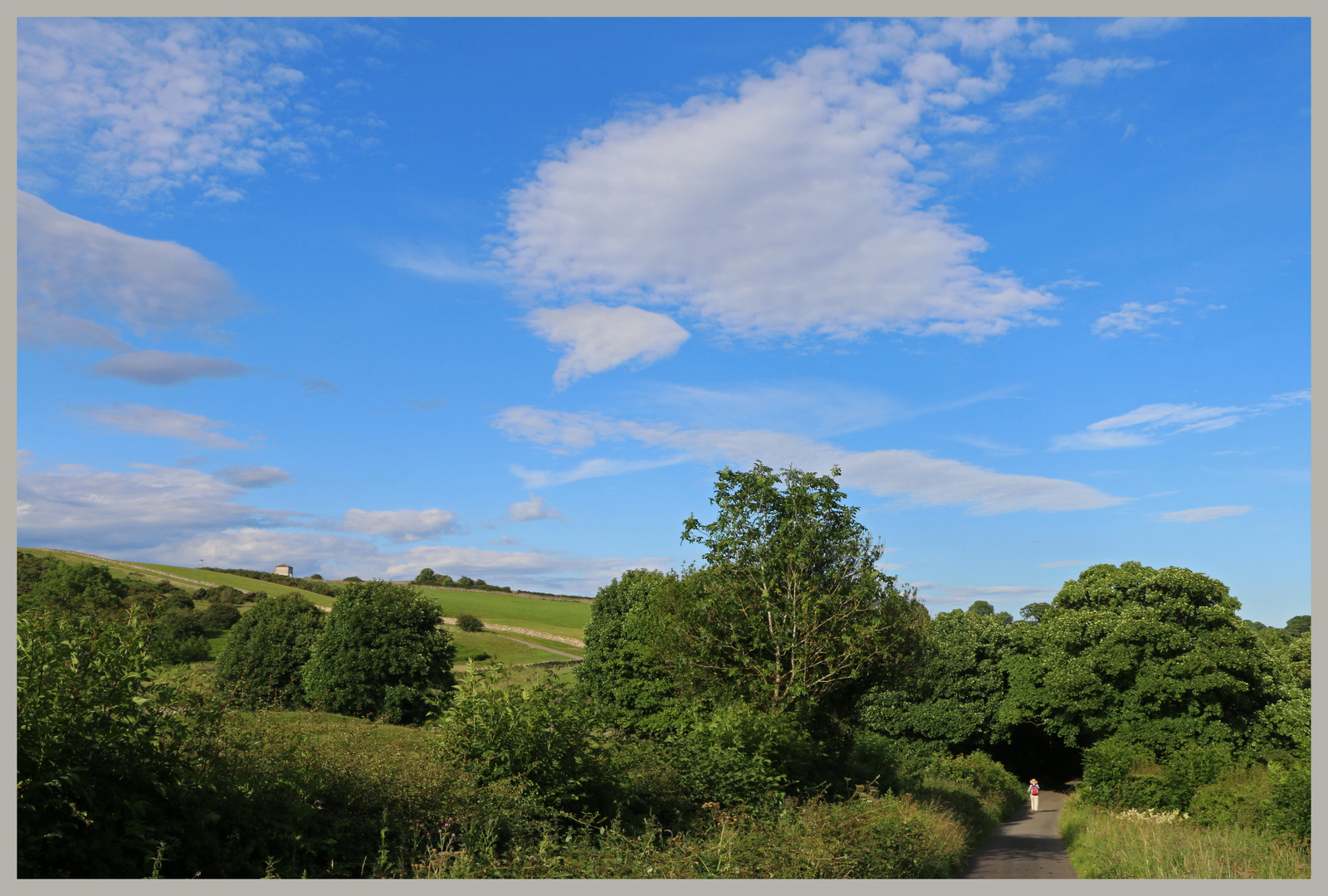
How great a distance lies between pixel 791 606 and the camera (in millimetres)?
18297

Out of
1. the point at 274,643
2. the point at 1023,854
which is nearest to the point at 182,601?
the point at 274,643

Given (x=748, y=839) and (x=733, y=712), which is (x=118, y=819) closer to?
(x=748, y=839)

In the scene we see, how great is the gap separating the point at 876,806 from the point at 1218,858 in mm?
6550

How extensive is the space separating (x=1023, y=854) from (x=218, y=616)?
61.6 metres

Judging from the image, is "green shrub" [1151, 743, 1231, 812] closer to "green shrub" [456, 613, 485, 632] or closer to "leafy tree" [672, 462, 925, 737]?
"leafy tree" [672, 462, 925, 737]

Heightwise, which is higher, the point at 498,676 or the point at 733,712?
the point at 498,676

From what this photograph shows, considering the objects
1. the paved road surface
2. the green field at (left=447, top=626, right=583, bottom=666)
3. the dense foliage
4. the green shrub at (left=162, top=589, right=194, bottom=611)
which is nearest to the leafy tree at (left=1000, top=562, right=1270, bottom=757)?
the dense foliage

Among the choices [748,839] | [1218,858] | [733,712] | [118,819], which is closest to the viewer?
[118,819]

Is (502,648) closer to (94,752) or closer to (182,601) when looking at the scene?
(182,601)

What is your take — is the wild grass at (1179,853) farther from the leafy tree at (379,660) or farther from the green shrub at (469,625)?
the green shrub at (469,625)

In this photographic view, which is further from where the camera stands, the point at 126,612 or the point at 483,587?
the point at 483,587

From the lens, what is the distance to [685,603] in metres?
19.2

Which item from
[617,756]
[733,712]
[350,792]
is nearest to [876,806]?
[733,712]

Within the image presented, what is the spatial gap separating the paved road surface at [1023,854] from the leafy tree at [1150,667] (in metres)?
6.40
